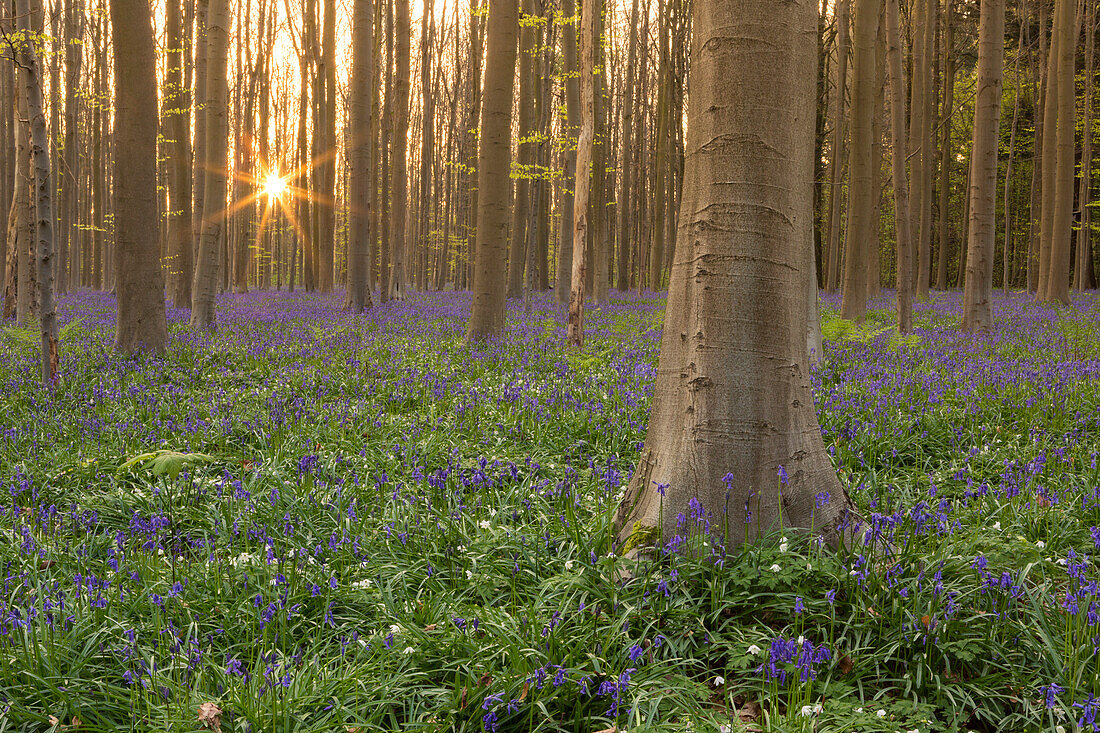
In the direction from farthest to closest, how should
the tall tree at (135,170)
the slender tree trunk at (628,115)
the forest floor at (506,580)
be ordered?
the slender tree trunk at (628,115) → the tall tree at (135,170) → the forest floor at (506,580)

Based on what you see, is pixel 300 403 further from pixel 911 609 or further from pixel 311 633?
pixel 911 609

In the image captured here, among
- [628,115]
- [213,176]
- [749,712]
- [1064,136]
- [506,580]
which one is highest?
[628,115]

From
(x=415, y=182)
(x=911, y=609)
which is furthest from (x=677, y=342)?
(x=415, y=182)

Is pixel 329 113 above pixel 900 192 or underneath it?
above

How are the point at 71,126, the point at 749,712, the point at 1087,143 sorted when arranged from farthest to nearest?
the point at 71,126, the point at 1087,143, the point at 749,712

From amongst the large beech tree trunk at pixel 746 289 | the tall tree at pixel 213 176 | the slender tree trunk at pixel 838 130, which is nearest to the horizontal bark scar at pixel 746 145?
the large beech tree trunk at pixel 746 289

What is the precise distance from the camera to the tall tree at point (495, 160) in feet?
35.1

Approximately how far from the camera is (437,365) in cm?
863

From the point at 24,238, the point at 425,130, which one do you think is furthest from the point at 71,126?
the point at 24,238

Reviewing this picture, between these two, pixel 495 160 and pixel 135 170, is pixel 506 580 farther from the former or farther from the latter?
pixel 495 160

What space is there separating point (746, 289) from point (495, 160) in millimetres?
8276

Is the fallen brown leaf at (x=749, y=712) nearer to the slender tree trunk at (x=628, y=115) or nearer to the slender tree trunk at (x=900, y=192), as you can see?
the slender tree trunk at (x=900, y=192)

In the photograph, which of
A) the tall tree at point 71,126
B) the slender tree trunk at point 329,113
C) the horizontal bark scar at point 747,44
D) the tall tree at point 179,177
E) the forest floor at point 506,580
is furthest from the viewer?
the slender tree trunk at point 329,113

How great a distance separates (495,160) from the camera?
→ 1071 centimetres
